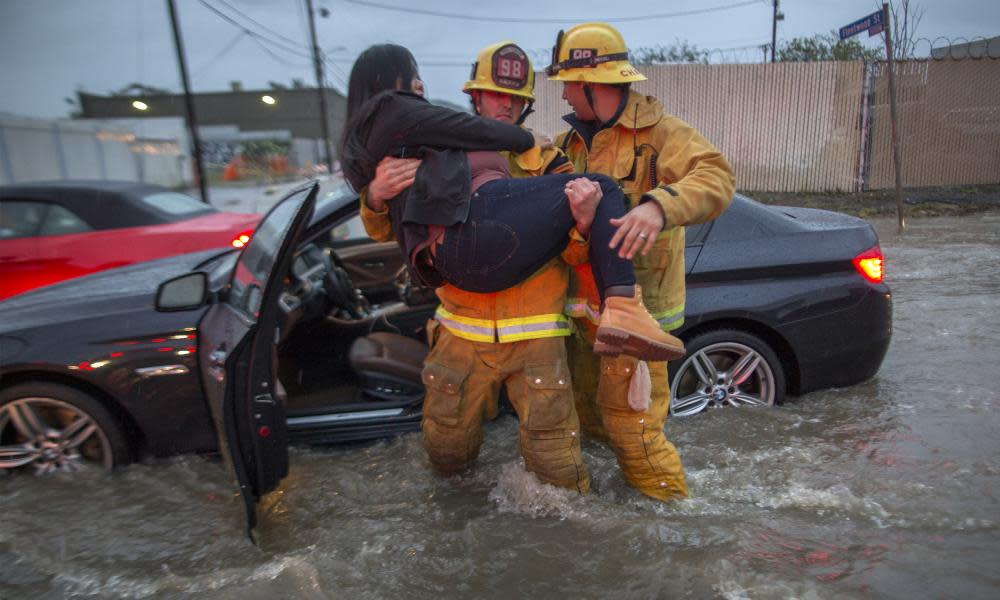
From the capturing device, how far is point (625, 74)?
2430 millimetres

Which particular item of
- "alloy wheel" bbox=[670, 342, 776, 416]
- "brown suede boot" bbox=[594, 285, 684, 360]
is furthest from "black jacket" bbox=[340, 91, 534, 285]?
"alloy wheel" bbox=[670, 342, 776, 416]

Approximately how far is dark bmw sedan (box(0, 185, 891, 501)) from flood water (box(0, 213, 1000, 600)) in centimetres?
19

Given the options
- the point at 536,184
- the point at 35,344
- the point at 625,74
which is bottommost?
the point at 35,344

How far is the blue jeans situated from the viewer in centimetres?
214

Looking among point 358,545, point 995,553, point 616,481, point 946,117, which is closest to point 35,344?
point 358,545

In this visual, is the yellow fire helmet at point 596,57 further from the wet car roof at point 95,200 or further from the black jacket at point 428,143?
the wet car roof at point 95,200

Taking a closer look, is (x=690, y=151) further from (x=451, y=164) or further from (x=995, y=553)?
(x=995, y=553)

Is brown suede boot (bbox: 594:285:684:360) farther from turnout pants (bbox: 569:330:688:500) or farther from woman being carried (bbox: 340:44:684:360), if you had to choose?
turnout pants (bbox: 569:330:688:500)

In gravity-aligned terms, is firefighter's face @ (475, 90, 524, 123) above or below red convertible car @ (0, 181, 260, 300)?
above

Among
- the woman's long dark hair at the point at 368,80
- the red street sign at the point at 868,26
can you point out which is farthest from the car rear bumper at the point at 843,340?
the red street sign at the point at 868,26

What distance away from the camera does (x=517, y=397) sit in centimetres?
246

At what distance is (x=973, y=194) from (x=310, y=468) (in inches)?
543

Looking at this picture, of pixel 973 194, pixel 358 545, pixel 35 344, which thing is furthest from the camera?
pixel 973 194

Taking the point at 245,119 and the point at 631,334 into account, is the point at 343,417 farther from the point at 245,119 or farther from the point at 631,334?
the point at 245,119
